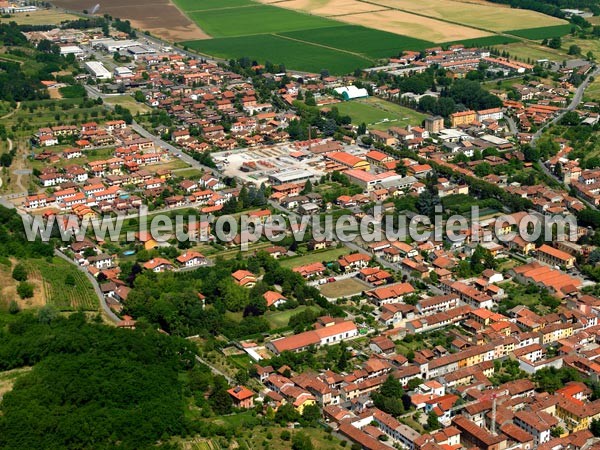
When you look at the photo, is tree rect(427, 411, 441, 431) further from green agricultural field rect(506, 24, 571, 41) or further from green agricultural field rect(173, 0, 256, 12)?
green agricultural field rect(173, 0, 256, 12)

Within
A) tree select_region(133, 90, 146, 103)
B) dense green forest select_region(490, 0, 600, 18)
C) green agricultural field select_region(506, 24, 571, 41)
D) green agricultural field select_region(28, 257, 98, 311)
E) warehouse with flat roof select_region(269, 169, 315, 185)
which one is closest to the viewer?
green agricultural field select_region(28, 257, 98, 311)

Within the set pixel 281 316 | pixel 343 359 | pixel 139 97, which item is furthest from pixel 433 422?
pixel 139 97

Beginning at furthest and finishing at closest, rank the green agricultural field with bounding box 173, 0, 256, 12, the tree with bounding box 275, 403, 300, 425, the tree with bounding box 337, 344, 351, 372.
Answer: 1. the green agricultural field with bounding box 173, 0, 256, 12
2. the tree with bounding box 337, 344, 351, 372
3. the tree with bounding box 275, 403, 300, 425

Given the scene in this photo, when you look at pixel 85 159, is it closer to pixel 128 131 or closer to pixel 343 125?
pixel 128 131

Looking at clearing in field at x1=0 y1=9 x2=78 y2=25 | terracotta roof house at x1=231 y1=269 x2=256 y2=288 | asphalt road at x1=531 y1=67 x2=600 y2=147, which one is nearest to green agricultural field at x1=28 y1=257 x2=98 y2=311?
terracotta roof house at x1=231 y1=269 x2=256 y2=288

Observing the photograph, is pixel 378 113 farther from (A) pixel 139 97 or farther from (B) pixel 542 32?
(B) pixel 542 32

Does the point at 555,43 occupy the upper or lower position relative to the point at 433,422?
upper
